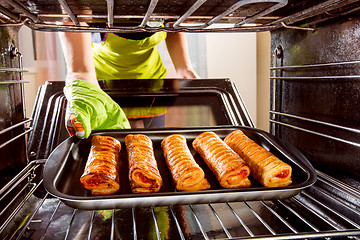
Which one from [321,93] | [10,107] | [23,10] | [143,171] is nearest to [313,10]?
[321,93]

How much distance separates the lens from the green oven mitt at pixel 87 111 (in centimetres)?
111

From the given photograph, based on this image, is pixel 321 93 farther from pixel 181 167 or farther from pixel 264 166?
pixel 181 167

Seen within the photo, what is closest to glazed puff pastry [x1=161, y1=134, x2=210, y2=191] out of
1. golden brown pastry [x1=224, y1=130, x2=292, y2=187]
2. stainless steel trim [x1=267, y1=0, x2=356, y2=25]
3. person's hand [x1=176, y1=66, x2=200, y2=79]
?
golden brown pastry [x1=224, y1=130, x2=292, y2=187]

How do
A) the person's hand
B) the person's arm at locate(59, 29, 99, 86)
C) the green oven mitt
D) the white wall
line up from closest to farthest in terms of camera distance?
the green oven mitt
the person's arm at locate(59, 29, 99, 86)
the person's hand
the white wall

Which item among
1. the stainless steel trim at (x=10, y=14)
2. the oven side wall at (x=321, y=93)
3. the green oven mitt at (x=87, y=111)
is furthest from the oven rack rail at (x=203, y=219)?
the stainless steel trim at (x=10, y=14)

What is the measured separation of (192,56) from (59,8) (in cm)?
299

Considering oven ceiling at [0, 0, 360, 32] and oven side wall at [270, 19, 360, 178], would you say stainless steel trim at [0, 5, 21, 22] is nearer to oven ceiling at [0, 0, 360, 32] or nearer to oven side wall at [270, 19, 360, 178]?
oven ceiling at [0, 0, 360, 32]

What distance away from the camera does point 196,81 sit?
5.78ft

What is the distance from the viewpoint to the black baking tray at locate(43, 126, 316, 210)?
0.76 metres

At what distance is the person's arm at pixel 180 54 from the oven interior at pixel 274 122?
1.34 meters

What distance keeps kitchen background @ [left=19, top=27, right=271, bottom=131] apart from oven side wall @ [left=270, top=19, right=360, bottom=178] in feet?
8.12

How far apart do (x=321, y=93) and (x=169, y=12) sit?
0.59 metres

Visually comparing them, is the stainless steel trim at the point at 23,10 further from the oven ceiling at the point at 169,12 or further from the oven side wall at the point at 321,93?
the oven side wall at the point at 321,93

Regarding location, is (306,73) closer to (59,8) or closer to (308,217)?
(308,217)
